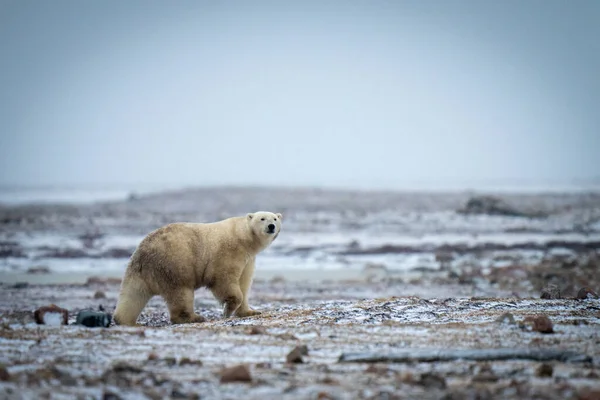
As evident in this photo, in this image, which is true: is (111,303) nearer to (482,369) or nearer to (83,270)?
(83,270)

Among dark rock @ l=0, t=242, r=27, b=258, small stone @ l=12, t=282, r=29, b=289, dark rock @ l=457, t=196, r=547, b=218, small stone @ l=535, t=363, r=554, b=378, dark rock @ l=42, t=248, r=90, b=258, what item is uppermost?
small stone @ l=535, t=363, r=554, b=378

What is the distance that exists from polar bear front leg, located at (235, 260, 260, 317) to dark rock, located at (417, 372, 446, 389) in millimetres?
5147

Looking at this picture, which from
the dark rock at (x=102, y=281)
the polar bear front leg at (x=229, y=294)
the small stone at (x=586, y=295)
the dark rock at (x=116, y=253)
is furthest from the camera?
the dark rock at (x=116, y=253)

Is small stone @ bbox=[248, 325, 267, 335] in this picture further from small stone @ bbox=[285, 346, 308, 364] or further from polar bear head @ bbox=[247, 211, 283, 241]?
polar bear head @ bbox=[247, 211, 283, 241]

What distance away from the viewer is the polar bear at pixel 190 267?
1066 cm

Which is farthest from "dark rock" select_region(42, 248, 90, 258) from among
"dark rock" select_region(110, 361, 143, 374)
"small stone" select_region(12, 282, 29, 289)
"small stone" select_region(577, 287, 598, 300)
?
"dark rock" select_region(110, 361, 143, 374)

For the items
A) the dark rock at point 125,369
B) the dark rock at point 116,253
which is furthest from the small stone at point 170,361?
the dark rock at point 116,253

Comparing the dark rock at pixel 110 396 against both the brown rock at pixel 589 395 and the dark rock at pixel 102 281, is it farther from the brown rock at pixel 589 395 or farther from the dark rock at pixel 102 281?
the dark rock at pixel 102 281

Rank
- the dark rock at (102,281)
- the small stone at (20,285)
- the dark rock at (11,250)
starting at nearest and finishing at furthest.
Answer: the small stone at (20,285) < the dark rock at (102,281) < the dark rock at (11,250)

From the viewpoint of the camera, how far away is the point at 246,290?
11.7 metres

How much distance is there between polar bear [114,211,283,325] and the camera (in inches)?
420

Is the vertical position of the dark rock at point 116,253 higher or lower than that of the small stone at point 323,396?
lower

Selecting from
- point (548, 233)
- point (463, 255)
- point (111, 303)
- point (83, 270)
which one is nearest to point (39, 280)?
point (83, 270)

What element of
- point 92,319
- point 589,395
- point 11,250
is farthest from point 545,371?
point 11,250
